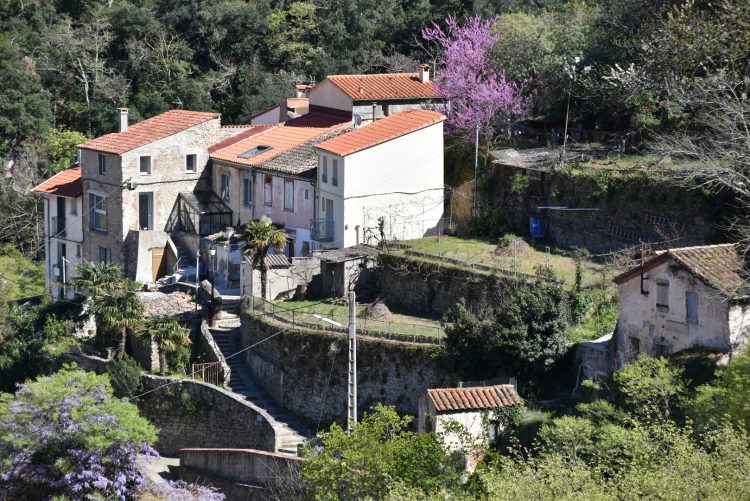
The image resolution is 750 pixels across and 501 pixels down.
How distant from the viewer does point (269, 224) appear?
157 ft

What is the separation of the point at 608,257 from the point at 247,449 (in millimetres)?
12070

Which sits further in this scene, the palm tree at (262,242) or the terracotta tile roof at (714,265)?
the palm tree at (262,242)

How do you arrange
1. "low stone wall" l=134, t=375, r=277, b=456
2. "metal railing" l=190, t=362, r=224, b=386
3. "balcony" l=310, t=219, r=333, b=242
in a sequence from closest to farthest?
"low stone wall" l=134, t=375, r=277, b=456, "metal railing" l=190, t=362, r=224, b=386, "balcony" l=310, t=219, r=333, b=242

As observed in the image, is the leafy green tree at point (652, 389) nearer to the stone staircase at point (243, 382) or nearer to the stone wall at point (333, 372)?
the stone wall at point (333, 372)

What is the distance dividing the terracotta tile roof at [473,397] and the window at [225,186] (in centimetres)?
1940

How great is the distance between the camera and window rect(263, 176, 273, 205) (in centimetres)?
5234

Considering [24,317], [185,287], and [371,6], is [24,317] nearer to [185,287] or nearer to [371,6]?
[185,287]

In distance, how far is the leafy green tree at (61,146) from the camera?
233 ft

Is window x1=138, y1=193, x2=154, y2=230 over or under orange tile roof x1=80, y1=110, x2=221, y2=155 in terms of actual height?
under

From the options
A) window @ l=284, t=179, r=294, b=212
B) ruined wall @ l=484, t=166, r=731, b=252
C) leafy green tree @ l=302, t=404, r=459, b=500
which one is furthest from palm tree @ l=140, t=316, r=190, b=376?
leafy green tree @ l=302, t=404, r=459, b=500

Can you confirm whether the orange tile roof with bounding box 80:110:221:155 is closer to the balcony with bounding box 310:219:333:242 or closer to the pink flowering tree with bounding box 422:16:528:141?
the balcony with bounding box 310:219:333:242

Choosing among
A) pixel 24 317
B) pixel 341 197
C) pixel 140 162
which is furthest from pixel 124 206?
pixel 341 197

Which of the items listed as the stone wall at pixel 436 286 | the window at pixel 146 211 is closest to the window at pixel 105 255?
the window at pixel 146 211

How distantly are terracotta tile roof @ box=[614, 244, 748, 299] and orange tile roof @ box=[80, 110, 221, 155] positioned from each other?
22.2 m
